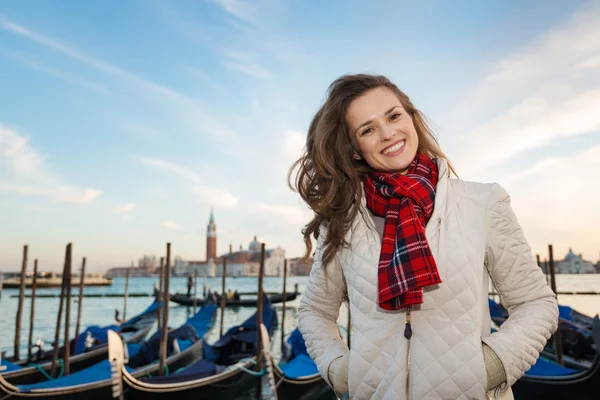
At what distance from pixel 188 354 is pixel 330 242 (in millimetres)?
8716

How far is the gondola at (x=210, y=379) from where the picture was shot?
16.7 feet

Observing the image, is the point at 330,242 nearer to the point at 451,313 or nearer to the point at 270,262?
the point at 451,313

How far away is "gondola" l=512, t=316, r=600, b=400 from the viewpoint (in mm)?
4863

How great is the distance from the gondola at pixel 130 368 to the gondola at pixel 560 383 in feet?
16.1

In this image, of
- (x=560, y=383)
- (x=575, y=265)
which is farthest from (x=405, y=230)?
(x=575, y=265)

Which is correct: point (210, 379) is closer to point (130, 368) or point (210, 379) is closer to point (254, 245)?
point (130, 368)

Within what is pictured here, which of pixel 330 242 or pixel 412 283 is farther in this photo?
pixel 330 242

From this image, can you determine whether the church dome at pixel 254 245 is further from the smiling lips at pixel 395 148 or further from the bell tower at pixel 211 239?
the smiling lips at pixel 395 148

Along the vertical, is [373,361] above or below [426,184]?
below

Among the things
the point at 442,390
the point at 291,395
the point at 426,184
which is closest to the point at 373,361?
the point at 442,390

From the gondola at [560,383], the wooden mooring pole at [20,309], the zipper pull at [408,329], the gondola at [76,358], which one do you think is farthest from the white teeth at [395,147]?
the wooden mooring pole at [20,309]

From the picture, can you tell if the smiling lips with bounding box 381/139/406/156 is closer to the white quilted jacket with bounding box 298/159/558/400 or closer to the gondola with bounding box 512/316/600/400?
the white quilted jacket with bounding box 298/159/558/400

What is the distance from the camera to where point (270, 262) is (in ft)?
330

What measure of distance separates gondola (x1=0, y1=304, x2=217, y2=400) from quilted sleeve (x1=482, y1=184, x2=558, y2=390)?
4.45m
